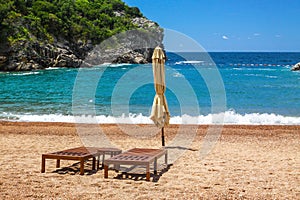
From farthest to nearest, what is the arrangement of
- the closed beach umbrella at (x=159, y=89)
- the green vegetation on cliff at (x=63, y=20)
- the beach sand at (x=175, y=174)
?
the green vegetation on cliff at (x=63, y=20), the closed beach umbrella at (x=159, y=89), the beach sand at (x=175, y=174)

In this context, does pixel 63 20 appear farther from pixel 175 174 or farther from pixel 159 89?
pixel 175 174

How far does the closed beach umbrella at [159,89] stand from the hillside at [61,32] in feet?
183

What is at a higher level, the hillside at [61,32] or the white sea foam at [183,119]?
the hillside at [61,32]

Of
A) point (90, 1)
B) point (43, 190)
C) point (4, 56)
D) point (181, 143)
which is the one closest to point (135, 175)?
point (43, 190)

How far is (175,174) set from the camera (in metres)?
8.47

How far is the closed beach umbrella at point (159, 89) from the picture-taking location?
9.95 m

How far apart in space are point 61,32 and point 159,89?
75.1 meters

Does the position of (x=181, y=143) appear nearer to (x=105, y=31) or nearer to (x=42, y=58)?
(x=42, y=58)

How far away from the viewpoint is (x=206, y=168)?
29.7 feet

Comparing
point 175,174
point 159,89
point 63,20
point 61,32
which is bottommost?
point 175,174

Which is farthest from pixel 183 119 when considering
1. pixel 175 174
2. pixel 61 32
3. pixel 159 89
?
pixel 61 32

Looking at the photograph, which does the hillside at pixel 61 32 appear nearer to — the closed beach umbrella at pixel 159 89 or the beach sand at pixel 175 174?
the beach sand at pixel 175 174

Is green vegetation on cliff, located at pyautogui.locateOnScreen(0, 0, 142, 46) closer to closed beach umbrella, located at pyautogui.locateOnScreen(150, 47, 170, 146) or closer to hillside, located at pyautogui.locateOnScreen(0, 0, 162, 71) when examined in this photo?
hillside, located at pyautogui.locateOnScreen(0, 0, 162, 71)

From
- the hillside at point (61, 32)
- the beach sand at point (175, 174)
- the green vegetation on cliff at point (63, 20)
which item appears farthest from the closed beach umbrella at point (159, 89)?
the green vegetation on cliff at point (63, 20)
